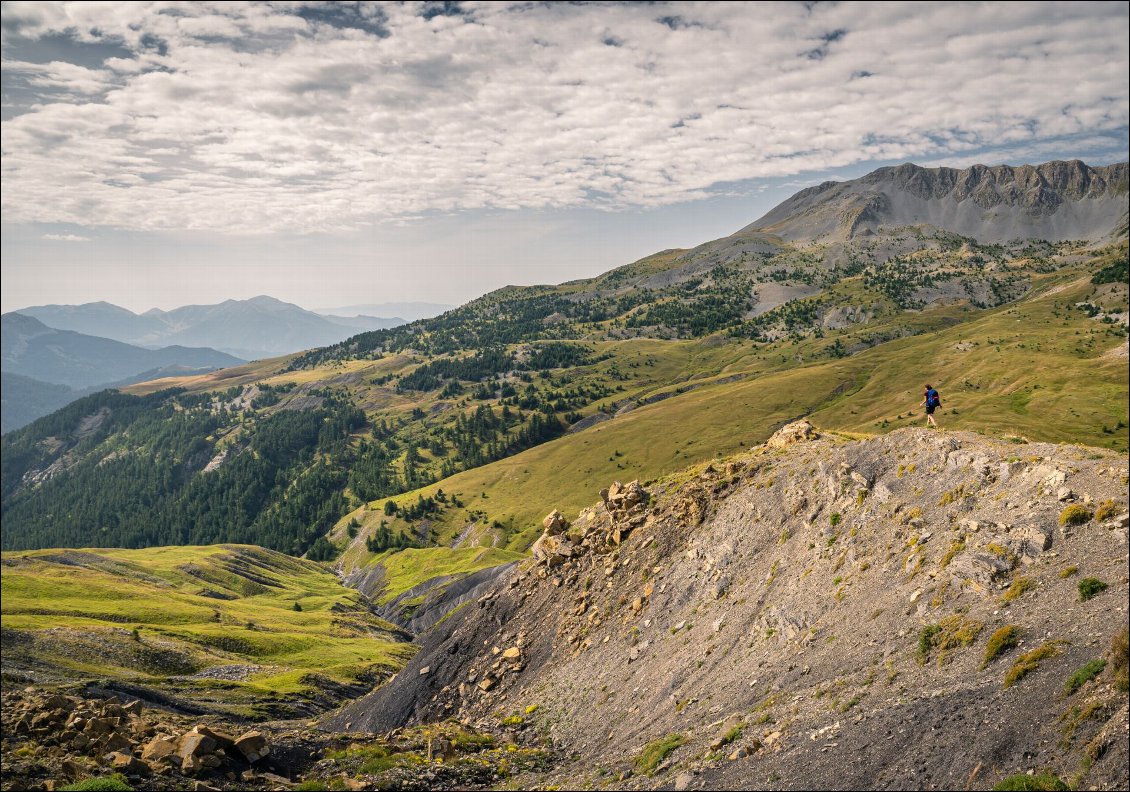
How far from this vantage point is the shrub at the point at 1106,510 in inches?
976

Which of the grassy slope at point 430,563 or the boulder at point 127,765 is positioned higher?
the boulder at point 127,765

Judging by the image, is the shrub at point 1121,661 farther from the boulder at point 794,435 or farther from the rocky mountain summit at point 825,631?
the boulder at point 794,435

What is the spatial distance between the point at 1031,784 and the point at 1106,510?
1373 centimetres

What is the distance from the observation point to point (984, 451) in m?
34.0

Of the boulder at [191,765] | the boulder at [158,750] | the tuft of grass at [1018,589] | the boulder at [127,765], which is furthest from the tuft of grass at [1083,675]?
the boulder at [158,750]

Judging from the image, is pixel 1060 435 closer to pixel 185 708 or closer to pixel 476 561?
pixel 476 561

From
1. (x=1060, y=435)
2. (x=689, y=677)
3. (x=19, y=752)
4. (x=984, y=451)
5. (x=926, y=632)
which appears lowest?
(x=1060, y=435)

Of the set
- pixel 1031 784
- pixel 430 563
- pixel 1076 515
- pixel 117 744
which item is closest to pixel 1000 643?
pixel 1031 784

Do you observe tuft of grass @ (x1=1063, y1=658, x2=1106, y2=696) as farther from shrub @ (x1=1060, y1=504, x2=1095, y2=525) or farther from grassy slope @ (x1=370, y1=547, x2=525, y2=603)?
grassy slope @ (x1=370, y1=547, x2=525, y2=603)

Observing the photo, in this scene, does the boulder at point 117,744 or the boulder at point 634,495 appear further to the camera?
the boulder at point 634,495

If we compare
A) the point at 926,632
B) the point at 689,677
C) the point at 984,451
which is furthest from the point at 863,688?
the point at 984,451

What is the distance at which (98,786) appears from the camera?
27.1 metres

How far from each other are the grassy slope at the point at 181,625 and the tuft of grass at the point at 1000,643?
6748 cm

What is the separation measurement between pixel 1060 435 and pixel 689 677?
5818 inches
